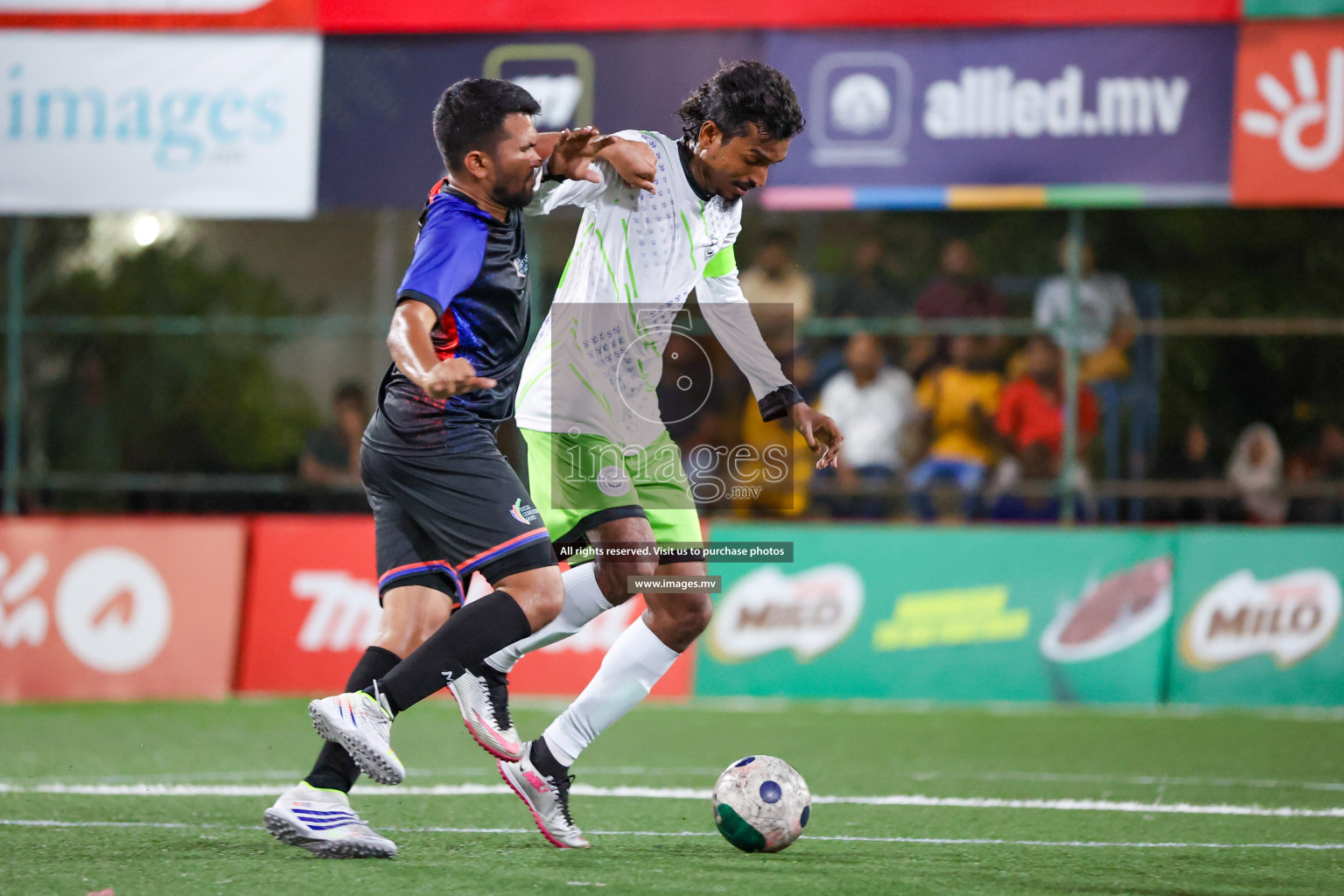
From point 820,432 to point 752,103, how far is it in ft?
3.49

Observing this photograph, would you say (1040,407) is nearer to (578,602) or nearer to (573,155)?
(578,602)

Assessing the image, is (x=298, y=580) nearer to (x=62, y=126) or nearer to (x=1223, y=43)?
(x=62, y=126)

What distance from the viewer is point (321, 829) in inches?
179

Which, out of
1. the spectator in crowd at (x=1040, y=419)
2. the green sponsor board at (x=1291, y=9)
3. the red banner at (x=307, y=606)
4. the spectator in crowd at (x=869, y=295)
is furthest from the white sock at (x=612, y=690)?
the green sponsor board at (x=1291, y=9)

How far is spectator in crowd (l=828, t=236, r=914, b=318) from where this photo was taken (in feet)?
38.6

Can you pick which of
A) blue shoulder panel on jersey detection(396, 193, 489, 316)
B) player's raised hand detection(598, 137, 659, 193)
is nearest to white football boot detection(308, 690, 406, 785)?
blue shoulder panel on jersey detection(396, 193, 489, 316)

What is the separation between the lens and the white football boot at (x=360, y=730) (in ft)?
14.5

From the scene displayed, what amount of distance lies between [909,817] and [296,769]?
273cm

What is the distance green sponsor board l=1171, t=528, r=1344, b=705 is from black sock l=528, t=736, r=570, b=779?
5751 mm

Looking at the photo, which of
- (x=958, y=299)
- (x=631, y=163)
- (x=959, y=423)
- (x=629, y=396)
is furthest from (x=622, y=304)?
(x=958, y=299)

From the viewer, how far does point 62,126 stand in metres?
11.1

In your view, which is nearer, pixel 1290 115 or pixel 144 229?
pixel 1290 115

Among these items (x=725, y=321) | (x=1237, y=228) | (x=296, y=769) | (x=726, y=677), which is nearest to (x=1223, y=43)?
(x=1237, y=228)

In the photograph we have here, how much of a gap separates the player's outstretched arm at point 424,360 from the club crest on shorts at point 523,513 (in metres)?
0.46
